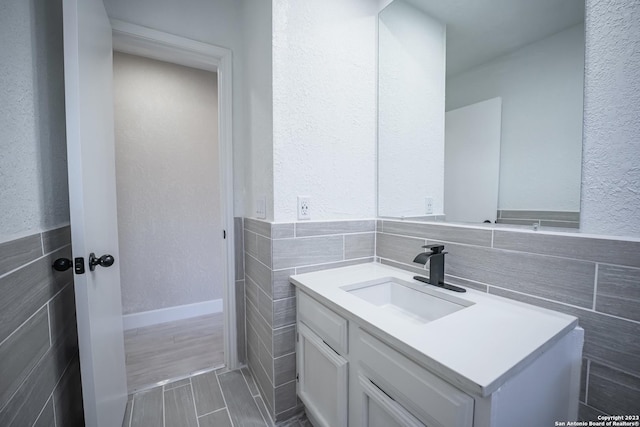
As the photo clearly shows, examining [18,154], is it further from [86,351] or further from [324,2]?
Answer: [324,2]

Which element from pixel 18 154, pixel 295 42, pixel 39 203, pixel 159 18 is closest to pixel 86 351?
pixel 39 203

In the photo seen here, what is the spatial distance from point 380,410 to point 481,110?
51.5 inches

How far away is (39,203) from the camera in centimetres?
84

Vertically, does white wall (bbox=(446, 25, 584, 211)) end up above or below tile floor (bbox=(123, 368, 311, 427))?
above

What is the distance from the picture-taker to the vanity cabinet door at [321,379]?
93cm

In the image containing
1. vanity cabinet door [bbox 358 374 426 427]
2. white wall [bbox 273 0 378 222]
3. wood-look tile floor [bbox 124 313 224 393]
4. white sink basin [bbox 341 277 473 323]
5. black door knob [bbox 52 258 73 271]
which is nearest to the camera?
vanity cabinet door [bbox 358 374 426 427]

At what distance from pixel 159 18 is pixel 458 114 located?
1.82 metres

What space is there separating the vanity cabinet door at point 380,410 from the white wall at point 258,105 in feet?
2.73

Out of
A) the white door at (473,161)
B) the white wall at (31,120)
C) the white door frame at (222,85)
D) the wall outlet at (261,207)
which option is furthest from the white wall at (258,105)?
the white door at (473,161)

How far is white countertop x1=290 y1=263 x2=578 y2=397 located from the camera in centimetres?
55

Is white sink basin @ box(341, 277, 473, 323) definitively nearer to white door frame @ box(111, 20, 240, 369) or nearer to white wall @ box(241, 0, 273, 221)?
white wall @ box(241, 0, 273, 221)

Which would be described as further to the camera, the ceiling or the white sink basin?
the white sink basin

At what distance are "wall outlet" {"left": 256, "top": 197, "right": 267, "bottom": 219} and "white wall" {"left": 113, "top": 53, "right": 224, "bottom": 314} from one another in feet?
3.25

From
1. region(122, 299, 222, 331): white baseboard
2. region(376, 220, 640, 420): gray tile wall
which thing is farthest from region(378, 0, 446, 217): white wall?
region(122, 299, 222, 331): white baseboard
